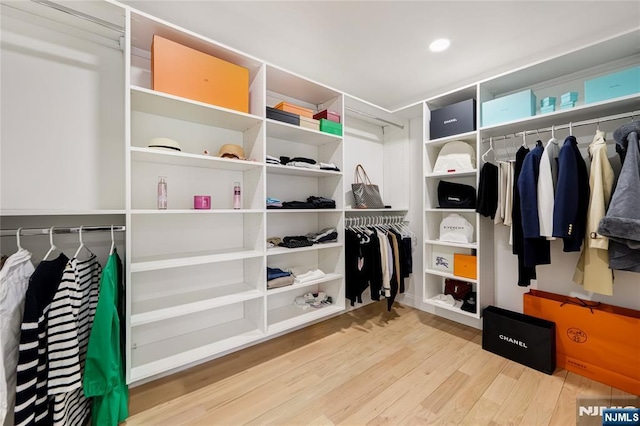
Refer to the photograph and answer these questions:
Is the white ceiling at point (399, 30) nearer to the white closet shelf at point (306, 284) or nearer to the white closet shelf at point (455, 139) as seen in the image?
the white closet shelf at point (455, 139)

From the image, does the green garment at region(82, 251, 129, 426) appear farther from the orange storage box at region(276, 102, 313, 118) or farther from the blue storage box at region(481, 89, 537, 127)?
the blue storage box at region(481, 89, 537, 127)

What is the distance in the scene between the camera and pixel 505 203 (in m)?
2.16

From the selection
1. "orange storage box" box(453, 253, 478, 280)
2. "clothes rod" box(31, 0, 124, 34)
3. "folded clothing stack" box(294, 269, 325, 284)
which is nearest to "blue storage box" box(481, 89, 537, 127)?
"orange storage box" box(453, 253, 478, 280)

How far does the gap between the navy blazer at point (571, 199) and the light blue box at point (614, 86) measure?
1.05 feet

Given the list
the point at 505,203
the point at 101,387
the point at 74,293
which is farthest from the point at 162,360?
the point at 505,203

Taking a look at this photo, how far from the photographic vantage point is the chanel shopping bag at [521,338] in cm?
192

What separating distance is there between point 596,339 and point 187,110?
10.9 feet

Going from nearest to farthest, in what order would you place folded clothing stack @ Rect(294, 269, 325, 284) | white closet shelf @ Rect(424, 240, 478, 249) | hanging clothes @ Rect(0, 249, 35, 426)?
hanging clothes @ Rect(0, 249, 35, 426) < folded clothing stack @ Rect(294, 269, 325, 284) < white closet shelf @ Rect(424, 240, 478, 249)

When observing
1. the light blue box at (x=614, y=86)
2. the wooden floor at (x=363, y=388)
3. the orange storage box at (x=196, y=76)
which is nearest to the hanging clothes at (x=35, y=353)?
the wooden floor at (x=363, y=388)

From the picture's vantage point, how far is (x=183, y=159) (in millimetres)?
1753

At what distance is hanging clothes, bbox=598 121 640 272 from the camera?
1.51 m

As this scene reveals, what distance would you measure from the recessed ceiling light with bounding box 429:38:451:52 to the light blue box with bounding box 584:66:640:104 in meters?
1.02

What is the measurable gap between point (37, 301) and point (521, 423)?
103 inches

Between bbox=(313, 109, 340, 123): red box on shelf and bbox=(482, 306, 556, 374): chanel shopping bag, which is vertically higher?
bbox=(313, 109, 340, 123): red box on shelf
